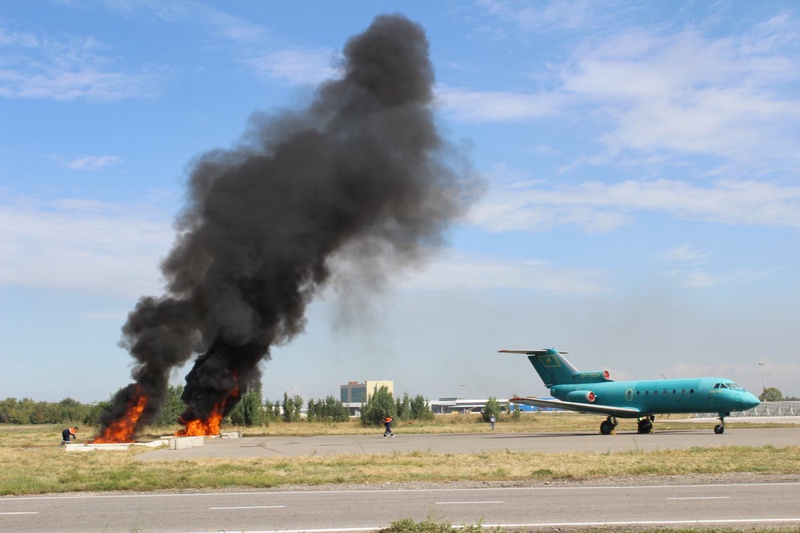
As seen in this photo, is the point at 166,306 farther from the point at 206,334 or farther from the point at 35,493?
the point at 35,493

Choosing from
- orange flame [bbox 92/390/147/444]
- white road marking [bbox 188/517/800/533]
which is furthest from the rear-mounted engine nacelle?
white road marking [bbox 188/517/800/533]

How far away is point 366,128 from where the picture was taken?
149 feet

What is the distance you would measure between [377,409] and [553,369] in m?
21.7

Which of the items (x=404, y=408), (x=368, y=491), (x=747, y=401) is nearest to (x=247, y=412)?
(x=404, y=408)

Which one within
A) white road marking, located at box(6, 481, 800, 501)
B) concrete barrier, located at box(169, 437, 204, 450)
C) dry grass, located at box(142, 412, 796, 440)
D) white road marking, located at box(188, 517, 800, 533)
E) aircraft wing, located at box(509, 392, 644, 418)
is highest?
aircraft wing, located at box(509, 392, 644, 418)

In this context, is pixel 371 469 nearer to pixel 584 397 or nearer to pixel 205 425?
pixel 205 425

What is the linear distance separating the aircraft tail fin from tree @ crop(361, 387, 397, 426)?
18.7 m

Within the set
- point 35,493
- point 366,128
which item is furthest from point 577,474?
point 366,128

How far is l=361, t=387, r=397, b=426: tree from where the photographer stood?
63.8 meters

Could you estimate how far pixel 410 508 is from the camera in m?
12.8

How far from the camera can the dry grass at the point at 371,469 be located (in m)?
17.2

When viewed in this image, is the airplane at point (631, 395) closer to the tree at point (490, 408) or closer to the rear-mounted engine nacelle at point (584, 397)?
the rear-mounted engine nacelle at point (584, 397)

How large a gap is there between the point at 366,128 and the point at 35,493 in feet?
107

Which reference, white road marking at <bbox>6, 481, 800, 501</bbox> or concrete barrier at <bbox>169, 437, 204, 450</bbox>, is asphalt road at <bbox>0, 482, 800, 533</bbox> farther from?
concrete barrier at <bbox>169, 437, 204, 450</bbox>
